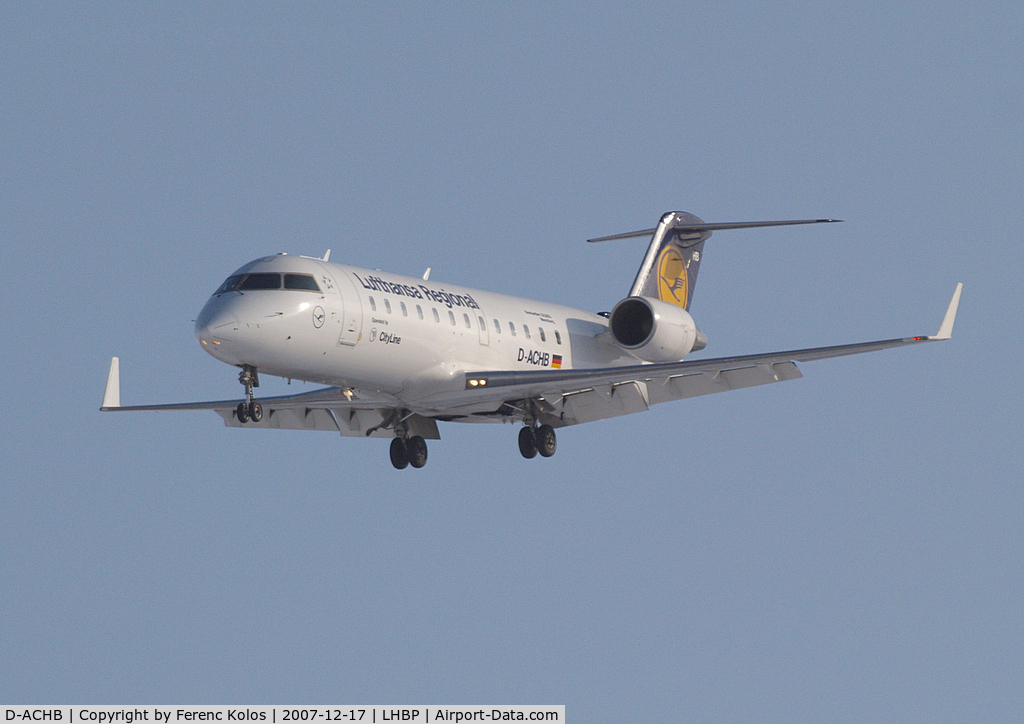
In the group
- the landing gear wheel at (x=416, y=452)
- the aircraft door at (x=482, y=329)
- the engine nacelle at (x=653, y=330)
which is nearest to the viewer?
the aircraft door at (x=482, y=329)

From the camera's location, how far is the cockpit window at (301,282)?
23.4m

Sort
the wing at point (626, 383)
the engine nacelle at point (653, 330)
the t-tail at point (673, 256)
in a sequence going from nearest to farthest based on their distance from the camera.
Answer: the wing at point (626, 383) < the engine nacelle at point (653, 330) < the t-tail at point (673, 256)

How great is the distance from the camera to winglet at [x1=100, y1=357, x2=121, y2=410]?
2927 cm

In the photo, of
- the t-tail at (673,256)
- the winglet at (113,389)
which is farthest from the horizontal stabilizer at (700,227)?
the winglet at (113,389)

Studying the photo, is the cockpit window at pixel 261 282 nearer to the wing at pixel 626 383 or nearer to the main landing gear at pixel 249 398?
the main landing gear at pixel 249 398

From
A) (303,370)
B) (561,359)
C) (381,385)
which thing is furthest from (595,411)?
(303,370)

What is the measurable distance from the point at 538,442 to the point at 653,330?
116 inches

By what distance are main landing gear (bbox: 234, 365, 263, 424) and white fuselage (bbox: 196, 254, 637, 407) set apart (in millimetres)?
175

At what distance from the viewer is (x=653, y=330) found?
90.9ft

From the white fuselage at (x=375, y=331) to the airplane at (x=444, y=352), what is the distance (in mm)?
22

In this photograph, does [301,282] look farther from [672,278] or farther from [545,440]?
[672,278]

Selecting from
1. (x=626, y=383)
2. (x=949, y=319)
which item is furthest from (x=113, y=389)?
(x=949, y=319)

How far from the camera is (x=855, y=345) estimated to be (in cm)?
2348

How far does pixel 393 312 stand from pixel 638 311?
224 inches
